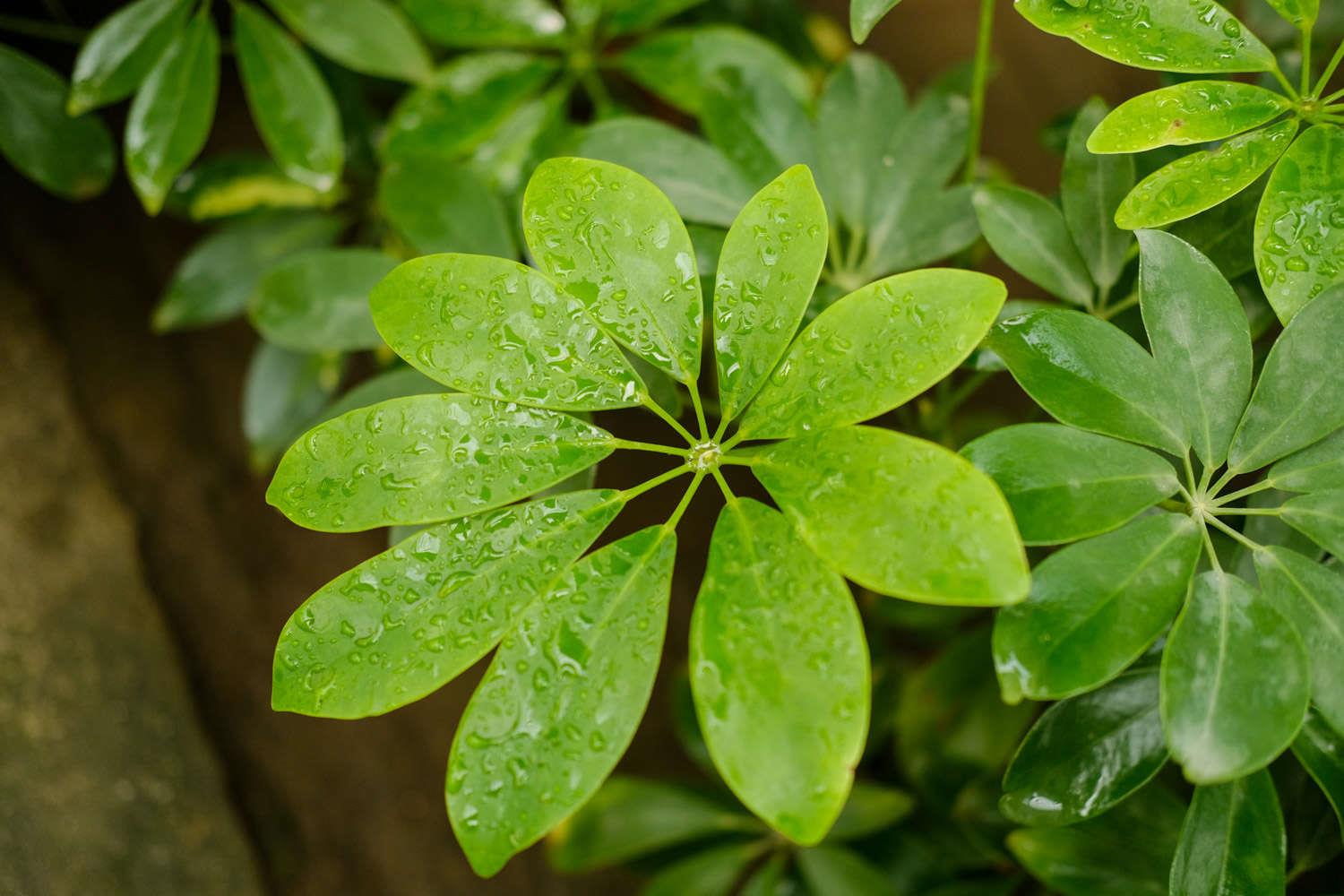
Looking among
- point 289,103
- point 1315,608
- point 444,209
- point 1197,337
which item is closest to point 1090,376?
point 1197,337

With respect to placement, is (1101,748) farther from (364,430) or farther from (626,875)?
(626,875)

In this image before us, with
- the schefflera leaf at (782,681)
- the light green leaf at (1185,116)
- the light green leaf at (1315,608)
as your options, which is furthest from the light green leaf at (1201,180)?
the schefflera leaf at (782,681)

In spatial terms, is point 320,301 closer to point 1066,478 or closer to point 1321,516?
point 1066,478

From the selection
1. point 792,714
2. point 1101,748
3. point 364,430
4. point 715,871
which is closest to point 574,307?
point 364,430

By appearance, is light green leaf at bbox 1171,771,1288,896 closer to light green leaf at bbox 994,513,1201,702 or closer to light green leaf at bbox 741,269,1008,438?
light green leaf at bbox 994,513,1201,702

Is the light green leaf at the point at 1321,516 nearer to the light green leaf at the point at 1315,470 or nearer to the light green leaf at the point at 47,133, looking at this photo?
the light green leaf at the point at 1315,470

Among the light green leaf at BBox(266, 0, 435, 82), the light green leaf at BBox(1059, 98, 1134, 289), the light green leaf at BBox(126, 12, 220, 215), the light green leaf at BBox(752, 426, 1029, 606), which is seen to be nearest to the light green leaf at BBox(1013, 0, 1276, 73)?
the light green leaf at BBox(1059, 98, 1134, 289)

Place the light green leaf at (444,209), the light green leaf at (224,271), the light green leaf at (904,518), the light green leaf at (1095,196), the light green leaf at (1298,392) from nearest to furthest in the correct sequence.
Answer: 1. the light green leaf at (904,518)
2. the light green leaf at (1298,392)
3. the light green leaf at (1095,196)
4. the light green leaf at (444,209)
5. the light green leaf at (224,271)
